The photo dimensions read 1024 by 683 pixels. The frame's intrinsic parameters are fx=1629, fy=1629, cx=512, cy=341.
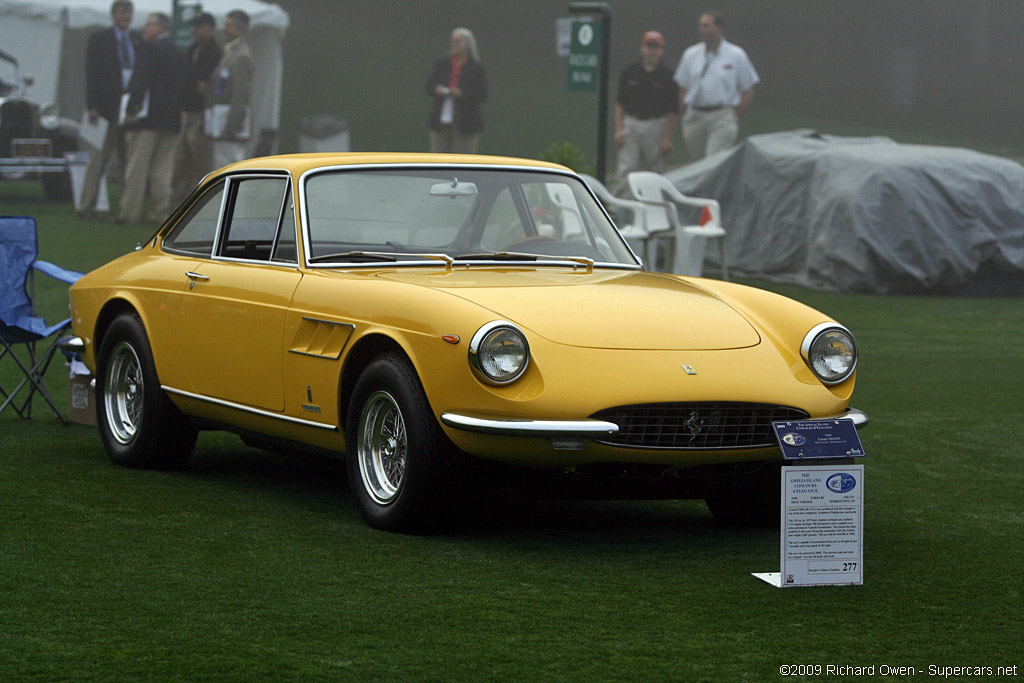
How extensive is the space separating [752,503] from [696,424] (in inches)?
27.3

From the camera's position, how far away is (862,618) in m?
4.37

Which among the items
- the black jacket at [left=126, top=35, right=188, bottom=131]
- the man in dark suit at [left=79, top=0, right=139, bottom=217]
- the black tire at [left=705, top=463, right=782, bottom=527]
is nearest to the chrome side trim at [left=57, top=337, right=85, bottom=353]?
the black tire at [left=705, top=463, right=782, bottom=527]

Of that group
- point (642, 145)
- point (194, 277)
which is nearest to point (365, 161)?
point (194, 277)

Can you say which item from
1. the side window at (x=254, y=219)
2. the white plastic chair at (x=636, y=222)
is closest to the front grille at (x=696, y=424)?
the side window at (x=254, y=219)

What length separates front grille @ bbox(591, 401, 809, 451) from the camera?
197 inches

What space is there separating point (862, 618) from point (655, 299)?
61.7 inches

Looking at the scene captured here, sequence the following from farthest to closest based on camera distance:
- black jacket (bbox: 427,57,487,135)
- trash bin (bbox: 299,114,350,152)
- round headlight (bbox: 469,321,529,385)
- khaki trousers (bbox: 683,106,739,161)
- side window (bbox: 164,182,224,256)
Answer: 1. trash bin (bbox: 299,114,350,152)
2. black jacket (bbox: 427,57,487,135)
3. khaki trousers (bbox: 683,106,739,161)
4. side window (bbox: 164,182,224,256)
5. round headlight (bbox: 469,321,529,385)

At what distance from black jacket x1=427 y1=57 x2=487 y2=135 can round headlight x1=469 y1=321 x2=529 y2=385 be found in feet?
50.3

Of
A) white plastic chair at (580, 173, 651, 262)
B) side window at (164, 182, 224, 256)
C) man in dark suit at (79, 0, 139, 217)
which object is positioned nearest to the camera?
side window at (164, 182, 224, 256)

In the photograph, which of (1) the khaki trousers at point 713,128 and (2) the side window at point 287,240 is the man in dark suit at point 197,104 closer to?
(1) the khaki trousers at point 713,128

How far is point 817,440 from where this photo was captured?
4.82 meters

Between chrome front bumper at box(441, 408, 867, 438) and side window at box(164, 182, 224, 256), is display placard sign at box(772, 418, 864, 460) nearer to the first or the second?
chrome front bumper at box(441, 408, 867, 438)

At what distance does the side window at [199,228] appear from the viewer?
22.1 feet
